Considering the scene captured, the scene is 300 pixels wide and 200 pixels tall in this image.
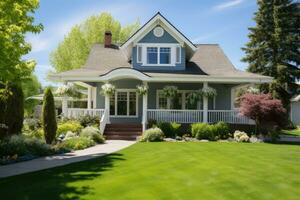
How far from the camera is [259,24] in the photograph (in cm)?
3519

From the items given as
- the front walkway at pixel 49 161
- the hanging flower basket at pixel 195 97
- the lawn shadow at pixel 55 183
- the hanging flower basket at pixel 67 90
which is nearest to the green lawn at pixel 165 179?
the lawn shadow at pixel 55 183

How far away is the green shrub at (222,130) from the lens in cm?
2153

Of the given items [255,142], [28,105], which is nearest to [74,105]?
[28,105]

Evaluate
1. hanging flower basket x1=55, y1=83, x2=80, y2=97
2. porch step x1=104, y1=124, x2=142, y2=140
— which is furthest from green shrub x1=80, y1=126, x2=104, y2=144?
hanging flower basket x1=55, y1=83, x2=80, y2=97

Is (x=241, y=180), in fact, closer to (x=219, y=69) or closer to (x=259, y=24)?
(x=219, y=69)

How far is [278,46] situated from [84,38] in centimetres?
2451

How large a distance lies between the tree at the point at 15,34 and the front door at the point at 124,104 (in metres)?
12.7

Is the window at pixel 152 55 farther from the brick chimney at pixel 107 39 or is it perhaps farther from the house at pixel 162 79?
the brick chimney at pixel 107 39

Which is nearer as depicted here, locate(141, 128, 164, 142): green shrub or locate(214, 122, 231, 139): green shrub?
locate(141, 128, 164, 142): green shrub

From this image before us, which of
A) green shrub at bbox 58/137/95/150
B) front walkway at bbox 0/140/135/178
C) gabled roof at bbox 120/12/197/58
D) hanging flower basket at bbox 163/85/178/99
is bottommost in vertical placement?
front walkway at bbox 0/140/135/178

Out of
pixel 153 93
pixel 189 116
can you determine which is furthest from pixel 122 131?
pixel 153 93

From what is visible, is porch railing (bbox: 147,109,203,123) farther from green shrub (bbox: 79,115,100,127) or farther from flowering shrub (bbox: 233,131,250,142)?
green shrub (bbox: 79,115,100,127)

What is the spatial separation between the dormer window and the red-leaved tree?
19.7ft

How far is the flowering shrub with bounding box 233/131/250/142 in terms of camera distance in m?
20.7
